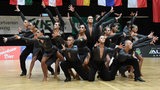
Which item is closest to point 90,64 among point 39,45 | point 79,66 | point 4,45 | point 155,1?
point 79,66

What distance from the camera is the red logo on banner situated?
15.8m

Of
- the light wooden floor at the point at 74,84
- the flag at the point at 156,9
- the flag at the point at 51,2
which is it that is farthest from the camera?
the flag at the point at 156,9

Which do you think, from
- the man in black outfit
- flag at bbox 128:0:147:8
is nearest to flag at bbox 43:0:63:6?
flag at bbox 128:0:147:8

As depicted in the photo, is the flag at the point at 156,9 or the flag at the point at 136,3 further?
the flag at the point at 156,9

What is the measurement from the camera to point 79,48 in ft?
27.7

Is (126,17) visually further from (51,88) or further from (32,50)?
(51,88)

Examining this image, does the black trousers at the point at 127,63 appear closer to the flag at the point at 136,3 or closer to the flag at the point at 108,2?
the flag at the point at 108,2

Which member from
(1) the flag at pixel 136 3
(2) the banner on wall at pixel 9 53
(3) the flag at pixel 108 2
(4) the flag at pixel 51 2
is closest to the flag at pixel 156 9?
(1) the flag at pixel 136 3

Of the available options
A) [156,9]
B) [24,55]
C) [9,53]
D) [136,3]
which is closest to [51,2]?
[9,53]

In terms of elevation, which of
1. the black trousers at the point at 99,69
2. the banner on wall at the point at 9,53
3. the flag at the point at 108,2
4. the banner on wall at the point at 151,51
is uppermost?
the flag at the point at 108,2

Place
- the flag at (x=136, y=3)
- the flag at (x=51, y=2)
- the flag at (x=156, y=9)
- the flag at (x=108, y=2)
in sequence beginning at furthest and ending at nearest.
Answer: the flag at (x=156, y=9), the flag at (x=136, y=3), the flag at (x=108, y=2), the flag at (x=51, y=2)

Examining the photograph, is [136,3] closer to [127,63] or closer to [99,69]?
[127,63]

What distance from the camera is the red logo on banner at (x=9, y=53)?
15.8m

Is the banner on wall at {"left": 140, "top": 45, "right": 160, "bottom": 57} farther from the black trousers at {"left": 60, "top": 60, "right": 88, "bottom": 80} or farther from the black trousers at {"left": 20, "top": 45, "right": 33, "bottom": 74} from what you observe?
the black trousers at {"left": 60, "top": 60, "right": 88, "bottom": 80}
